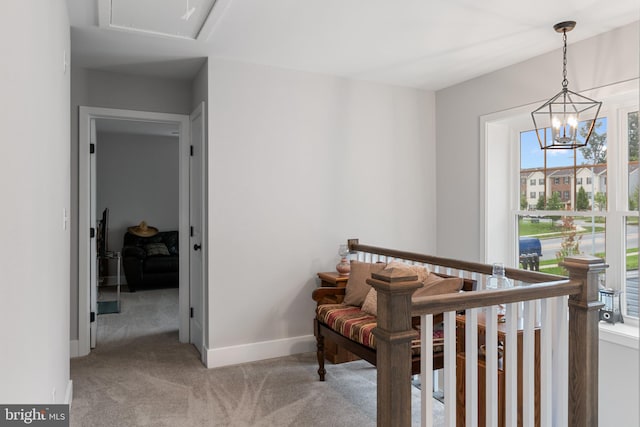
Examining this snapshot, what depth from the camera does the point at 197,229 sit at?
377cm

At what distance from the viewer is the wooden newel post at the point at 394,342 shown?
1.42 metres

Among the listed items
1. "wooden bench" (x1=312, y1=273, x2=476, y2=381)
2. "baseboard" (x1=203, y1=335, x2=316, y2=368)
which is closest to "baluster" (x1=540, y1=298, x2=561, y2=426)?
"wooden bench" (x1=312, y1=273, x2=476, y2=381)

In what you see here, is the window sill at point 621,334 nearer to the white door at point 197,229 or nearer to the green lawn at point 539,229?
the green lawn at point 539,229

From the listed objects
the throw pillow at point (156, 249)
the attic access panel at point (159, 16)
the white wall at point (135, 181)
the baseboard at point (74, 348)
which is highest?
the attic access panel at point (159, 16)

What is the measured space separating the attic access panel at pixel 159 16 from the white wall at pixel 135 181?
4.97m

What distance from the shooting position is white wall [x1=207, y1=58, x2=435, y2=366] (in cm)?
338

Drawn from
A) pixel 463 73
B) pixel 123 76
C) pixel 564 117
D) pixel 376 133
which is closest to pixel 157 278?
pixel 123 76

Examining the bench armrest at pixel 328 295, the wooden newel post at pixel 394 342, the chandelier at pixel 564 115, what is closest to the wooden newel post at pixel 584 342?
the wooden newel post at pixel 394 342

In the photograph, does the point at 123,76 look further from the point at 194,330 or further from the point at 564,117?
the point at 564,117

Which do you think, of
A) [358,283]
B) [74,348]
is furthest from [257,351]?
[74,348]

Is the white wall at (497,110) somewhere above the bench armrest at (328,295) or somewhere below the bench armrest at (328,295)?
above

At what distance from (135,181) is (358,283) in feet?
18.2

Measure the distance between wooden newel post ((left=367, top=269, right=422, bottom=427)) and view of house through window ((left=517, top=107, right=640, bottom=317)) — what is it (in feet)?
7.50

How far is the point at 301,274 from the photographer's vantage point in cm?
368
